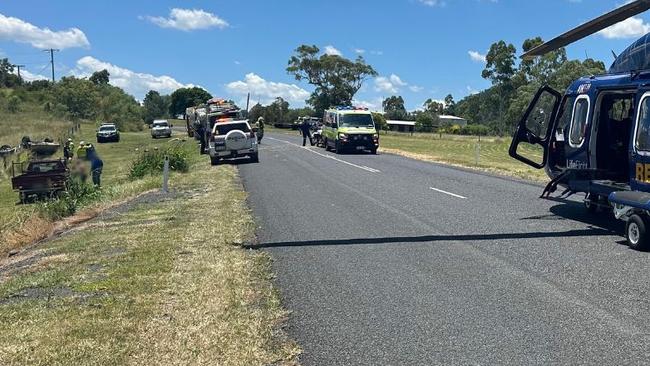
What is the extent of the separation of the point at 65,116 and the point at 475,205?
271 feet

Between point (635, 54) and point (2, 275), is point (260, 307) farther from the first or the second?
point (635, 54)

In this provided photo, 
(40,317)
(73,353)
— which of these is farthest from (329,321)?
(40,317)

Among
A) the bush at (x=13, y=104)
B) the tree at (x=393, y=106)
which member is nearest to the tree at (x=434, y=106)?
the tree at (x=393, y=106)

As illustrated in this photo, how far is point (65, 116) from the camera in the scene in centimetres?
8638

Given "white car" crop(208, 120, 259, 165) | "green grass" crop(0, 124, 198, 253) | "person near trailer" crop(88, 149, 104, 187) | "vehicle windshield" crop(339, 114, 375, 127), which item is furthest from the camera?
"vehicle windshield" crop(339, 114, 375, 127)

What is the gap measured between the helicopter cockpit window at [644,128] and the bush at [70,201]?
12.0 m

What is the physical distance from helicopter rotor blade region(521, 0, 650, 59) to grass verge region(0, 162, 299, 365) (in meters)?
6.04

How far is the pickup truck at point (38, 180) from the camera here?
23.4m

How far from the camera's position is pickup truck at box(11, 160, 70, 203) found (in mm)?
23375

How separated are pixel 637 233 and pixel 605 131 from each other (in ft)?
8.50

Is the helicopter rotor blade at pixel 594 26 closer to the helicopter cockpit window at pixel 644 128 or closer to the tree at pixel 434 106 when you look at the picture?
the helicopter cockpit window at pixel 644 128

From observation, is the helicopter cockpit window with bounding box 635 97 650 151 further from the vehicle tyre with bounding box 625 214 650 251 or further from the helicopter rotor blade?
the helicopter rotor blade

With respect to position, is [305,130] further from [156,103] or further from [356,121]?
[156,103]

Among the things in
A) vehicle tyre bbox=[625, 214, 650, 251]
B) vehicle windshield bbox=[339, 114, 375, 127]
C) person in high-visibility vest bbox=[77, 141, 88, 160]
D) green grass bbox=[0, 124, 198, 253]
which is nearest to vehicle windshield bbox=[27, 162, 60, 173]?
green grass bbox=[0, 124, 198, 253]
